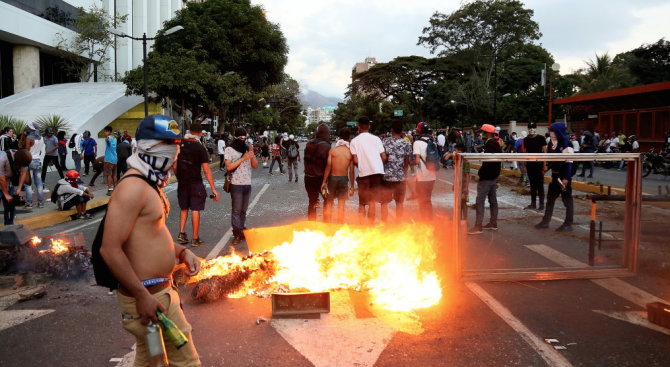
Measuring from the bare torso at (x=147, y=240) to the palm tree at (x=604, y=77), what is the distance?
47844mm

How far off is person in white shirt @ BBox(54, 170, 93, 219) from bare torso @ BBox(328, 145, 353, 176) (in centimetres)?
596

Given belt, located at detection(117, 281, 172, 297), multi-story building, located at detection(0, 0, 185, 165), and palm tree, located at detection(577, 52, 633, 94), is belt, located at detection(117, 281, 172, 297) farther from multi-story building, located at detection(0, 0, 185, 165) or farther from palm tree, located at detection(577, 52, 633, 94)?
palm tree, located at detection(577, 52, 633, 94)

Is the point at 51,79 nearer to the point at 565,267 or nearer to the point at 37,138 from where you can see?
the point at 37,138

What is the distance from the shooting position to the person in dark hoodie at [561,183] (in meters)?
7.77

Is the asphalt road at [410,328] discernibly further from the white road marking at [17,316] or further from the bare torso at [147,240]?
the bare torso at [147,240]

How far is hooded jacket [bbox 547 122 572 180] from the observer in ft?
25.2

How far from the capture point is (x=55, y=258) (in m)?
5.81

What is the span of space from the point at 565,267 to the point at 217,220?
639cm

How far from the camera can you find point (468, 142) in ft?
79.8

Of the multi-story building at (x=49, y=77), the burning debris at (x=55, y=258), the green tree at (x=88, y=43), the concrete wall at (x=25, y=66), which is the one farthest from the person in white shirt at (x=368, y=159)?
the green tree at (x=88, y=43)

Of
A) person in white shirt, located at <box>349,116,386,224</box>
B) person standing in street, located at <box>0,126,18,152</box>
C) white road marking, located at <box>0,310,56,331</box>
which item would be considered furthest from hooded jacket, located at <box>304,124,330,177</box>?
person standing in street, located at <box>0,126,18,152</box>

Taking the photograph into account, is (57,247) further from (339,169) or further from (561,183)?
(561,183)

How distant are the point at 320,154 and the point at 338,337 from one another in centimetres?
432

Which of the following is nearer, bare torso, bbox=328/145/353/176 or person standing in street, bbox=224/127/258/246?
person standing in street, bbox=224/127/258/246
